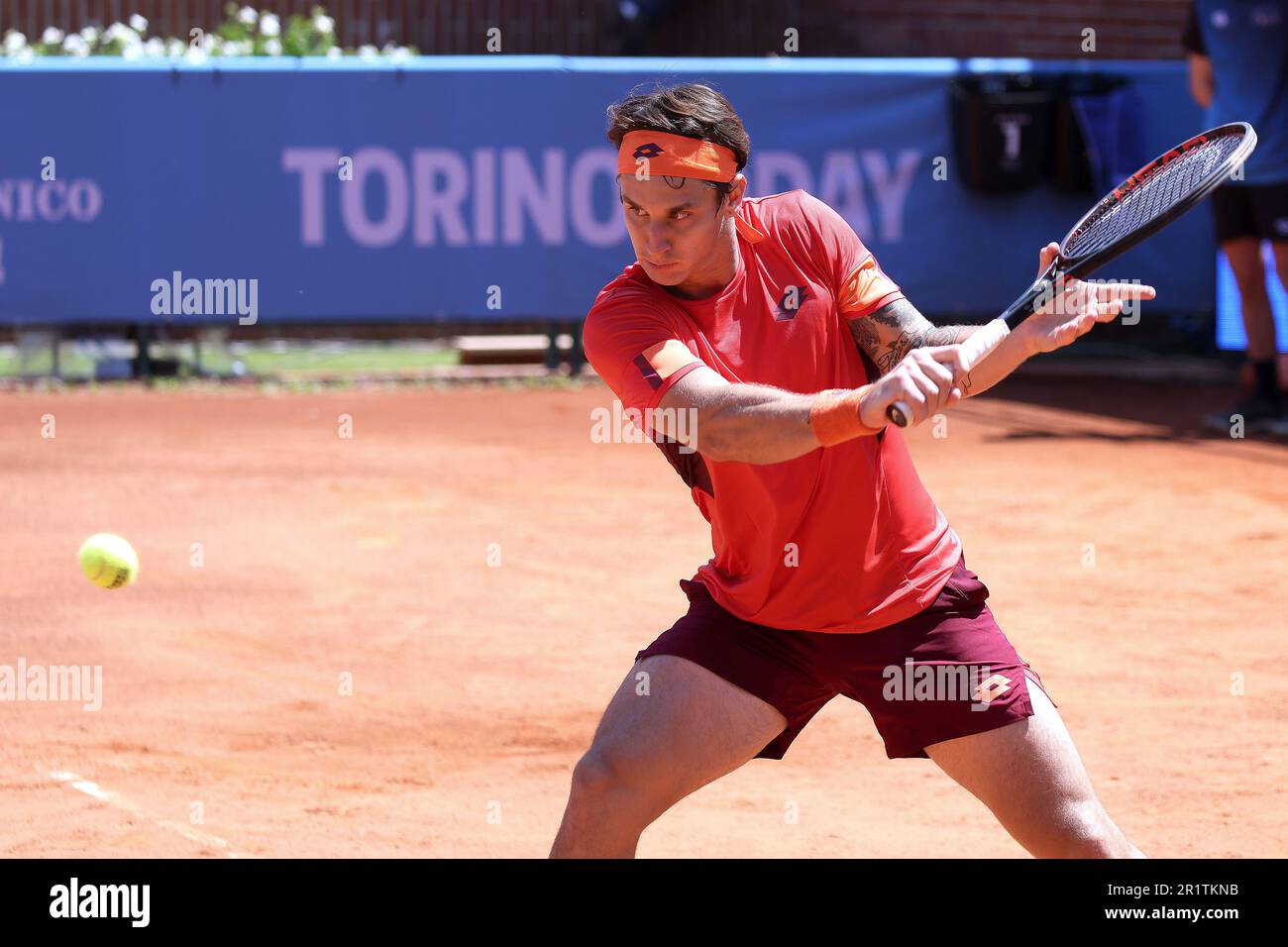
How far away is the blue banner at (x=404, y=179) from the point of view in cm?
1190

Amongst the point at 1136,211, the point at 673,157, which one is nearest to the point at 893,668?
the point at 673,157

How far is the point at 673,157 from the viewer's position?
3199 millimetres

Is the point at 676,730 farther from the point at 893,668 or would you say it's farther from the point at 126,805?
the point at 126,805

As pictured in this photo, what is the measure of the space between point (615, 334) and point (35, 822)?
89.7 inches

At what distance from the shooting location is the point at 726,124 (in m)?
3.29

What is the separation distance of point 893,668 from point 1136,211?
3.87ft

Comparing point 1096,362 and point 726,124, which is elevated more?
point 726,124

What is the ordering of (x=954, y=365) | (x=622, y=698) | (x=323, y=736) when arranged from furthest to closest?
(x=323, y=736) < (x=622, y=698) < (x=954, y=365)

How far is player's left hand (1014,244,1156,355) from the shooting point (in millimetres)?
3293

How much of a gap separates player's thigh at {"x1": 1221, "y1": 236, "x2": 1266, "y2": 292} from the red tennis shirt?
290 inches

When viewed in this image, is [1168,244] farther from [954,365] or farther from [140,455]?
[954,365]

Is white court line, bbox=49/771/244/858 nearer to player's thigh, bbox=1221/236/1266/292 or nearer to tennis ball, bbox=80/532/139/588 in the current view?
tennis ball, bbox=80/532/139/588

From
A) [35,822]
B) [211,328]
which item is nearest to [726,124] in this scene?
[35,822]

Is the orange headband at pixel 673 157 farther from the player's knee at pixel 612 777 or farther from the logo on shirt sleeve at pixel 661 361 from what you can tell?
the player's knee at pixel 612 777
